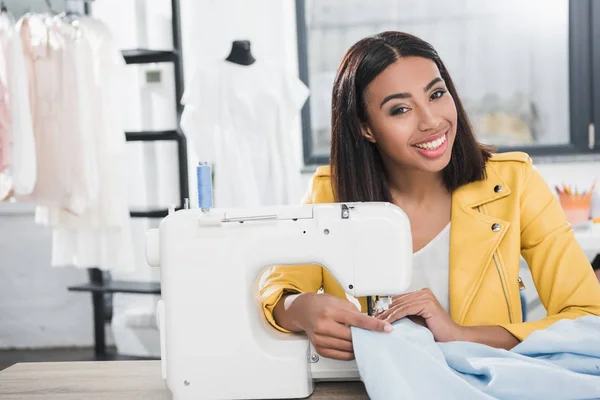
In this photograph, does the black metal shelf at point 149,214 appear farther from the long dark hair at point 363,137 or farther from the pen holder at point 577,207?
the long dark hair at point 363,137

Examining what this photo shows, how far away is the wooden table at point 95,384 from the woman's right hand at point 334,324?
0.07m

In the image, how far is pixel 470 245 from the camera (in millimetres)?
1475

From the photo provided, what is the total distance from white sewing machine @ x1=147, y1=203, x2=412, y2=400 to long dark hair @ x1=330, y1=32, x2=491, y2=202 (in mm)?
424

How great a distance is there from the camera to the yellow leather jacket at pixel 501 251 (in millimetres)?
1410

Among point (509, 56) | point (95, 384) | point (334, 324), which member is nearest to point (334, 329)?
point (334, 324)

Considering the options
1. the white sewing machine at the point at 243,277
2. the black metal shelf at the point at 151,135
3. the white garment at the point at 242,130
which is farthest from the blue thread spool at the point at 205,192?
the black metal shelf at the point at 151,135

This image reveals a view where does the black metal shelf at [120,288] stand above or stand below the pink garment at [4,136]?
below

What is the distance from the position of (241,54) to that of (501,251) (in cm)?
223

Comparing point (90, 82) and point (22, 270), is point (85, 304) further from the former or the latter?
point (90, 82)

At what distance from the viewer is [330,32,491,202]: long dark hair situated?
1.46 m

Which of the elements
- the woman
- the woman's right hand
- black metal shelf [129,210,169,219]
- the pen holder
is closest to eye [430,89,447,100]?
the woman

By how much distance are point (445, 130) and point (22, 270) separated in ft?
10.9

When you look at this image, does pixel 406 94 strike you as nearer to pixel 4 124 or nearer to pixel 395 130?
pixel 395 130

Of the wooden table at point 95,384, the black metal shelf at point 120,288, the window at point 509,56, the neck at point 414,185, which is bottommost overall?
the black metal shelf at point 120,288
